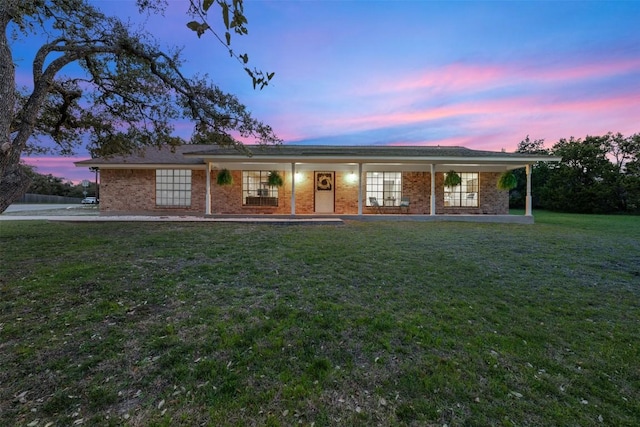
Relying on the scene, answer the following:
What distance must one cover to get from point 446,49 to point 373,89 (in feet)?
13.2

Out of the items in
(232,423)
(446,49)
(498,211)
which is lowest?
(232,423)

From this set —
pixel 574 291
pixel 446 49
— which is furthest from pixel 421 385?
pixel 446 49

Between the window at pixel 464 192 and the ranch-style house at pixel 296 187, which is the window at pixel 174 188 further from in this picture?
the window at pixel 464 192

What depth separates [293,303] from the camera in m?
3.54

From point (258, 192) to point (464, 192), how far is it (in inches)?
393

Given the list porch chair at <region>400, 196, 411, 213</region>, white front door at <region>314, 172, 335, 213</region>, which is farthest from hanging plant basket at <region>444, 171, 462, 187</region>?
white front door at <region>314, 172, 335, 213</region>

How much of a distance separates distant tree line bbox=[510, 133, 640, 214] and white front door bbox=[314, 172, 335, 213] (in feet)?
58.4

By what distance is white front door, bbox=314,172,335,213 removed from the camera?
46.6 feet

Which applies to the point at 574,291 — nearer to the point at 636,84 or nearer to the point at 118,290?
the point at 118,290

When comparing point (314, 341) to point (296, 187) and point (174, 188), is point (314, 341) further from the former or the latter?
point (174, 188)

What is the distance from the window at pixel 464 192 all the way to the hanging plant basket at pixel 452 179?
1002 millimetres

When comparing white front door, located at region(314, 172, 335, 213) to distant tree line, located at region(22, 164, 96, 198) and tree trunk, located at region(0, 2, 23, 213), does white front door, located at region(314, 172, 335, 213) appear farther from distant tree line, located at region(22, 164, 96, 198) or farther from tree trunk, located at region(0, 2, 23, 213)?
distant tree line, located at region(22, 164, 96, 198)

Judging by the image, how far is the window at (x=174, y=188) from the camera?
13.8 meters

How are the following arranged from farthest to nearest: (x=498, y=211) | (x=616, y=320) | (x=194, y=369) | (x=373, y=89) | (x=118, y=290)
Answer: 1. (x=373, y=89)
2. (x=498, y=211)
3. (x=118, y=290)
4. (x=616, y=320)
5. (x=194, y=369)
